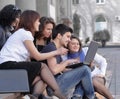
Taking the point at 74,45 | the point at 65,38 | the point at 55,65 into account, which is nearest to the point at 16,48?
the point at 55,65

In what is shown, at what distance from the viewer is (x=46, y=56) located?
5.18 metres

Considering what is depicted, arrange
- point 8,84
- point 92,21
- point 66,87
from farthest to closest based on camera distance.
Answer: point 92,21 → point 66,87 → point 8,84

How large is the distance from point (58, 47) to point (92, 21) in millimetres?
45779

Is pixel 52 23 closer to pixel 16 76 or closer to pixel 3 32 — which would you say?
pixel 3 32

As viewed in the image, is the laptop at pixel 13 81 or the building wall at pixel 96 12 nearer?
the laptop at pixel 13 81

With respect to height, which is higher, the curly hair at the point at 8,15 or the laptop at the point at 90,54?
the curly hair at the point at 8,15

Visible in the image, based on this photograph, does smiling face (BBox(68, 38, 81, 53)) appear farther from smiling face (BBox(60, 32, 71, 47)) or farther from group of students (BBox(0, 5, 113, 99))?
smiling face (BBox(60, 32, 71, 47))

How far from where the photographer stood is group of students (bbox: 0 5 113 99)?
5.09 metres

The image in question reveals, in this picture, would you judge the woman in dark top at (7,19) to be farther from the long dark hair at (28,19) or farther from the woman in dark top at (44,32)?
the long dark hair at (28,19)

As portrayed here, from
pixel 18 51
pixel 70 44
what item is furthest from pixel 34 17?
pixel 70 44

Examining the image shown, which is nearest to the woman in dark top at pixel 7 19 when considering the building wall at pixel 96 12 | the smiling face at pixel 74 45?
the smiling face at pixel 74 45

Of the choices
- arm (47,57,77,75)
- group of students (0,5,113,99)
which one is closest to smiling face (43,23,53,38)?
group of students (0,5,113,99)

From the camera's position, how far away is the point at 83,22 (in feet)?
168

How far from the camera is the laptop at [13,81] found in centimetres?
443
